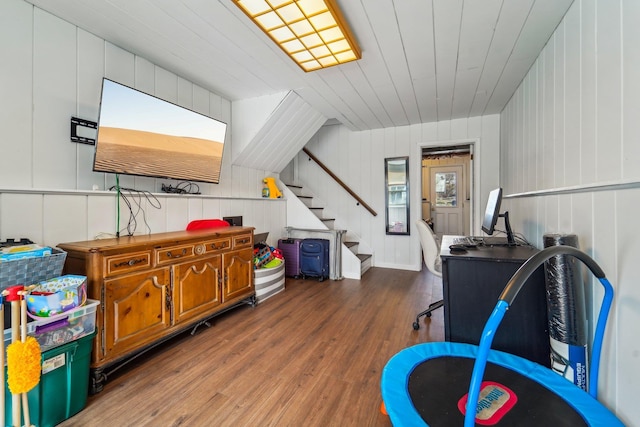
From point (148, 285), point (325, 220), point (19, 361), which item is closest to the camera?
point (19, 361)

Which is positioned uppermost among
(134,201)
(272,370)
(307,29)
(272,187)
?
(307,29)

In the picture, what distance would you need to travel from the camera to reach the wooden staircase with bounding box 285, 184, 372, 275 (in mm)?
4398

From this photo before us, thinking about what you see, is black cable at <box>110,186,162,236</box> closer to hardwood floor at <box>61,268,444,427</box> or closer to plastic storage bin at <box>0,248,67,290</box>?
plastic storage bin at <box>0,248,67,290</box>

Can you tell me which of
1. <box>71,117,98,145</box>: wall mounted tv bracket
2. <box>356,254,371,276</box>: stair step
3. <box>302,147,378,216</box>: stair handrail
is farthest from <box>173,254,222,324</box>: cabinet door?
<box>302,147,378,216</box>: stair handrail

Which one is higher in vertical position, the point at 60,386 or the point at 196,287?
the point at 196,287

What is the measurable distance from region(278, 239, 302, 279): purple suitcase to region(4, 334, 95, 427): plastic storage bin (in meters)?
2.69

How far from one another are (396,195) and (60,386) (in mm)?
4387

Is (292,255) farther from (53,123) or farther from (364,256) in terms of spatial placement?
(53,123)

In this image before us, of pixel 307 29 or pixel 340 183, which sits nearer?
pixel 307 29

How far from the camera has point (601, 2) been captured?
1.32 m

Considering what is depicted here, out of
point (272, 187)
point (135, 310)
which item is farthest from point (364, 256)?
point (135, 310)

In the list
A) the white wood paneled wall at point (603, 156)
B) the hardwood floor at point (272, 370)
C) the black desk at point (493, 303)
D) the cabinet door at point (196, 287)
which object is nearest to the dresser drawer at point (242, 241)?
the cabinet door at point (196, 287)

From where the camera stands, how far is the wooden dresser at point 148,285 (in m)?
A: 1.62

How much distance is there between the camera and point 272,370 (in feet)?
5.85
